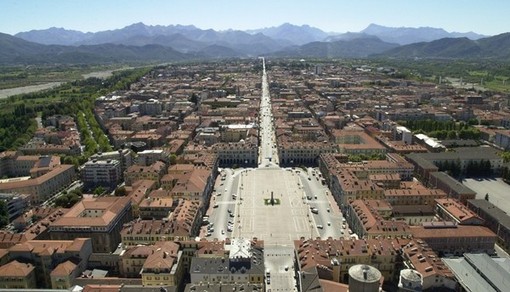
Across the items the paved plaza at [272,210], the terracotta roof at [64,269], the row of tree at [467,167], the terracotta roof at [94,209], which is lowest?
the paved plaza at [272,210]

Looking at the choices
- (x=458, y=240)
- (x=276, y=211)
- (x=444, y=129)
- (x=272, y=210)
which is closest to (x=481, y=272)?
(x=458, y=240)

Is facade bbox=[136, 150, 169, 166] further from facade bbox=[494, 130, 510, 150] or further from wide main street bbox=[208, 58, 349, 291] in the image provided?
facade bbox=[494, 130, 510, 150]

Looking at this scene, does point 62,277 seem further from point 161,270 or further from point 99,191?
point 99,191

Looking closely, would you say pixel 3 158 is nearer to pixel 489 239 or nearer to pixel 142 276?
pixel 142 276

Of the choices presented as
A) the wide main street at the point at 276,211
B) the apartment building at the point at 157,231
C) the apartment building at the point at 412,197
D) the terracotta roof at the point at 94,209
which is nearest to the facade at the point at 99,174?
the terracotta roof at the point at 94,209

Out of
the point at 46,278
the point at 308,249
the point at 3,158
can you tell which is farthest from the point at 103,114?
the point at 308,249

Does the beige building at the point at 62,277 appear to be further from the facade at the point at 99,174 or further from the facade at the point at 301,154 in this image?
the facade at the point at 301,154

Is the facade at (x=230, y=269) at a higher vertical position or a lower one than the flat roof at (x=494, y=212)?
higher
